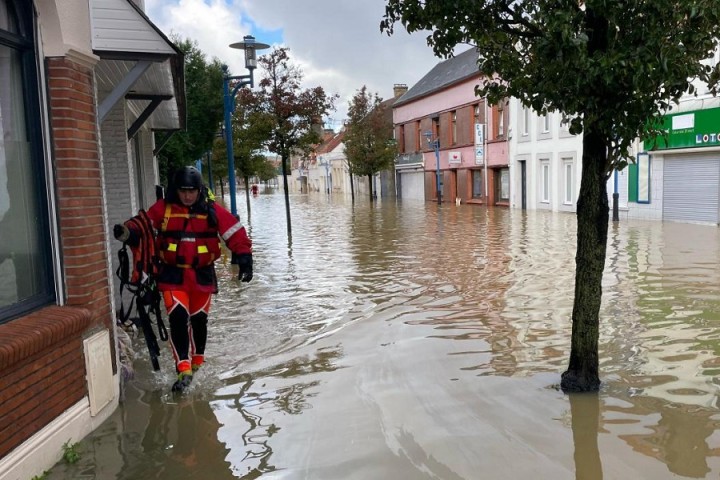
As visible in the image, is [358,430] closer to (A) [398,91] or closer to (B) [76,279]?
(B) [76,279]

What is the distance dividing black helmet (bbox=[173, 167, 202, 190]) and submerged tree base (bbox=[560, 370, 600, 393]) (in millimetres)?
3324

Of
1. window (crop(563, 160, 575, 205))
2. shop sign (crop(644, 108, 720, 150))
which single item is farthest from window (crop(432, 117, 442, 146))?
shop sign (crop(644, 108, 720, 150))

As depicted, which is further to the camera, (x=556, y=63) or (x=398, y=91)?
(x=398, y=91)

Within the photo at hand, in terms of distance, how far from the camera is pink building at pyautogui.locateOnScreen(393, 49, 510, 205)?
3291cm

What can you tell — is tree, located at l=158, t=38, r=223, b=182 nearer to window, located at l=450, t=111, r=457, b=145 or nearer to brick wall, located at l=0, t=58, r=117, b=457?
window, located at l=450, t=111, r=457, b=145

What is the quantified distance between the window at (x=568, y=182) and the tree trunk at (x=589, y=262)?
22033mm

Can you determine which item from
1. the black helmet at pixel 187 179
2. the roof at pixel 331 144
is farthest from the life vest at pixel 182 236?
the roof at pixel 331 144

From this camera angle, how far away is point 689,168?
19.3 metres

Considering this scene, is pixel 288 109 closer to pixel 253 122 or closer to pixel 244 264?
pixel 253 122

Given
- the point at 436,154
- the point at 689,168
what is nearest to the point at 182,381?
the point at 689,168

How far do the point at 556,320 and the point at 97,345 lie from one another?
16.4 ft

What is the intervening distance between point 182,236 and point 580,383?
336 cm

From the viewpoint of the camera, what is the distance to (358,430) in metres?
Answer: 4.39

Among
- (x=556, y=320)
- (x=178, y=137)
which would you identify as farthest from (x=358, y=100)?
(x=556, y=320)
